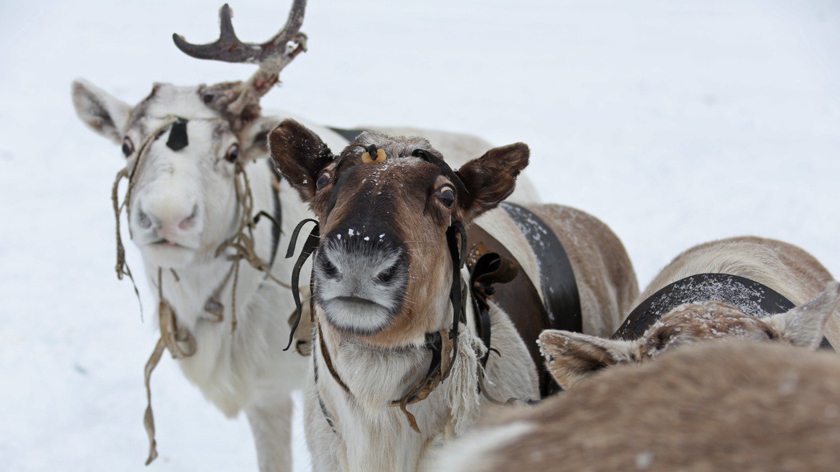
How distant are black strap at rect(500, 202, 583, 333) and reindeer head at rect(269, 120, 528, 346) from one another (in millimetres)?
1214

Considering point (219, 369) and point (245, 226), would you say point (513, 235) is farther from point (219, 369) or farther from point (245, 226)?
point (219, 369)

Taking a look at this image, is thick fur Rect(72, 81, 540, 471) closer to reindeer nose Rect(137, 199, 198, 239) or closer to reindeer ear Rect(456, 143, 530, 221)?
reindeer nose Rect(137, 199, 198, 239)

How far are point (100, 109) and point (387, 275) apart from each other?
3.06 m

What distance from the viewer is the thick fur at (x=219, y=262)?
3867 millimetres

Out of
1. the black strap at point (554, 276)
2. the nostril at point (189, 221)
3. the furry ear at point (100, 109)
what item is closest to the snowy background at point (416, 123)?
the nostril at point (189, 221)

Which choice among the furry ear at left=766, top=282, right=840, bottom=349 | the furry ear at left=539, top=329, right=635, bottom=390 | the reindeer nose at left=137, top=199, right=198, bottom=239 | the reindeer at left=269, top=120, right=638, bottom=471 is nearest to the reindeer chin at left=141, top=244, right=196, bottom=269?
the reindeer nose at left=137, top=199, right=198, bottom=239

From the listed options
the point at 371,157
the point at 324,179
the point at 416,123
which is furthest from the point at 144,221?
the point at 416,123

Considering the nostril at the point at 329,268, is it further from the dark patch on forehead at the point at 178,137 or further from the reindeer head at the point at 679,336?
the dark patch on forehead at the point at 178,137

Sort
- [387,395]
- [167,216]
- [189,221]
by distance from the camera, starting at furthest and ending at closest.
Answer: [189,221] → [167,216] → [387,395]

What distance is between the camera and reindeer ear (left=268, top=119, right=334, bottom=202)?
2.84 m

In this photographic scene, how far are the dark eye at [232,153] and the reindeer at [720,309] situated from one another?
2.38 meters

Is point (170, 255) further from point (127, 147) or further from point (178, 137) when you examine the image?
point (127, 147)

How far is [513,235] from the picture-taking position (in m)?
3.98

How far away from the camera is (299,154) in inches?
114
